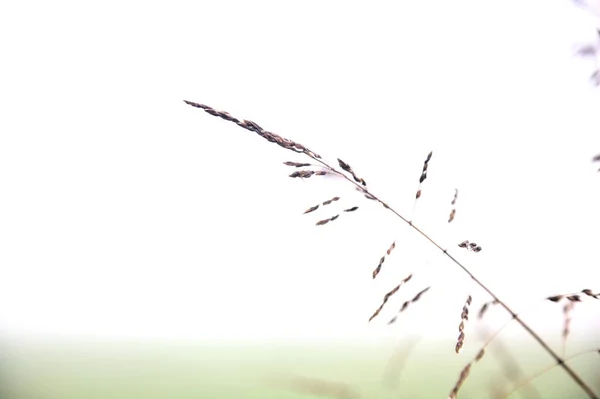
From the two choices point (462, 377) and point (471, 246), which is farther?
point (471, 246)

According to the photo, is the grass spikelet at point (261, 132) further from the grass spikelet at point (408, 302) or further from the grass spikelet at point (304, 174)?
the grass spikelet at point (408, 302)

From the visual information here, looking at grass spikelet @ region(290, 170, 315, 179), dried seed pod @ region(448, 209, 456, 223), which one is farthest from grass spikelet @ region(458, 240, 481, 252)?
grass spikelet @ region(290, 170, 315, 179)

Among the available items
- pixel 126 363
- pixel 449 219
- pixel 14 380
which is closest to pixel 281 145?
pixel 449 219

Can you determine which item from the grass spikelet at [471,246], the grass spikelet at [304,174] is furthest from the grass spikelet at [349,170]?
the grass spikelet at [471,246]

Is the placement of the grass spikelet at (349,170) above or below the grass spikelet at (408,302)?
above

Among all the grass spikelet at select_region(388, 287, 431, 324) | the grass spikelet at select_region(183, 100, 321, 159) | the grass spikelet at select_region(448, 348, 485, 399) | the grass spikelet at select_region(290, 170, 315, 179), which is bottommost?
the grass spikelet at select_region(448, 348, 485, 399)

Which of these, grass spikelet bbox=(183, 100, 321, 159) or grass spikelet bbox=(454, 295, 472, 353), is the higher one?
grass spikelet bbox=(183, 100, 321, 159)

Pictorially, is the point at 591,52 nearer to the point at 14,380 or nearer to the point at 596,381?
the point at 596,381

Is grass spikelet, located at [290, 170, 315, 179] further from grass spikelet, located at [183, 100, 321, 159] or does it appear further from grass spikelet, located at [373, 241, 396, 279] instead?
grass spikelet, located at [373, 241, 396, 279]

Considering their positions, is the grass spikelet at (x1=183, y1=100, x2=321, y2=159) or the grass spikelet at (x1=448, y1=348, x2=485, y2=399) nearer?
the grass spikelet at (x1=448, y1=348, x2=485, y2=399)

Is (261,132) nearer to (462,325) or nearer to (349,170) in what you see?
(349,170)

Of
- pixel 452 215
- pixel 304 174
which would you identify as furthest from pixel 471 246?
pixel 304 174
